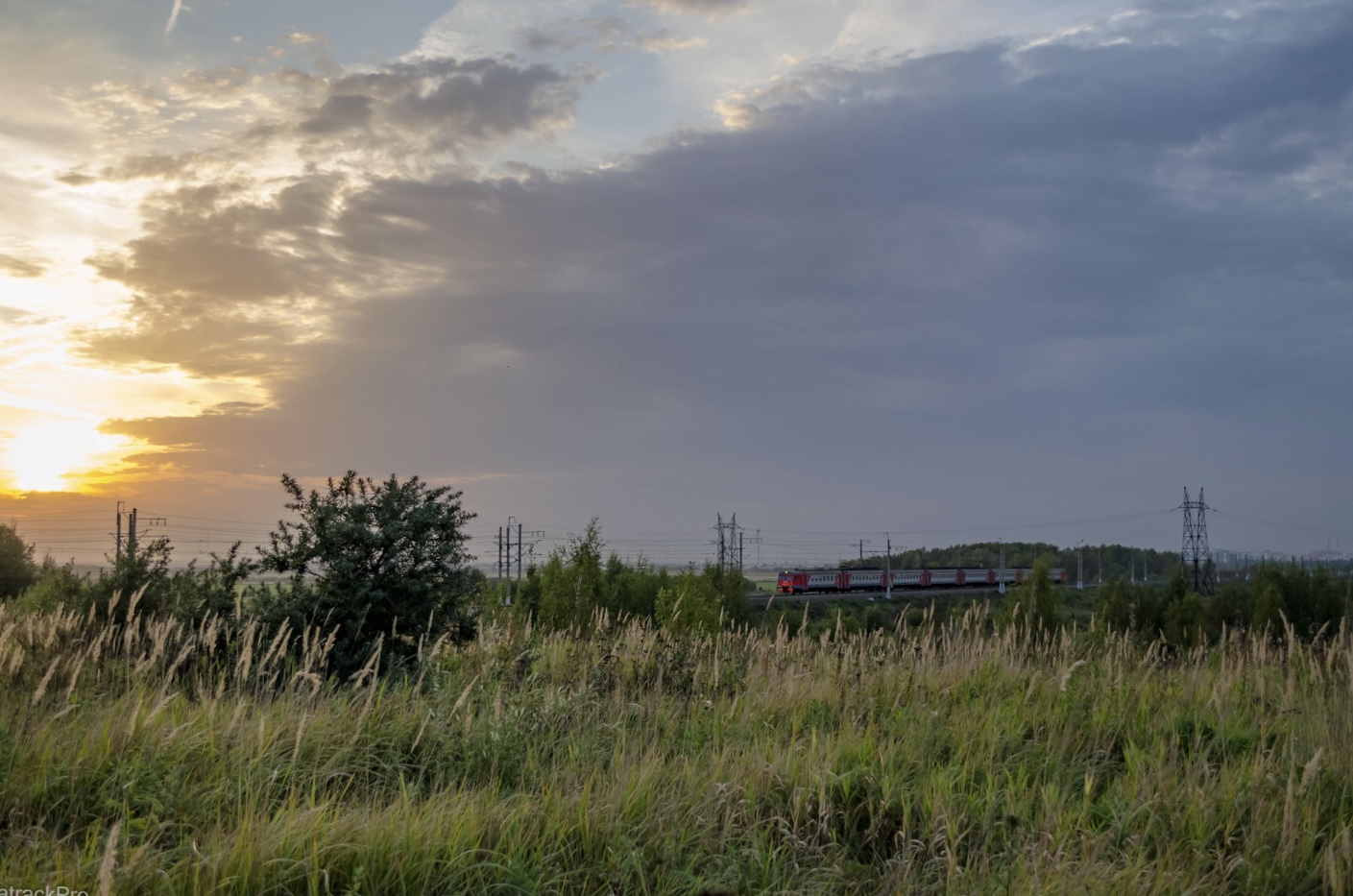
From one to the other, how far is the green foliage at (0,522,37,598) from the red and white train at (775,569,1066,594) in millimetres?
45391

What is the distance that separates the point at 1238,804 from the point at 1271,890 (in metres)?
0.87

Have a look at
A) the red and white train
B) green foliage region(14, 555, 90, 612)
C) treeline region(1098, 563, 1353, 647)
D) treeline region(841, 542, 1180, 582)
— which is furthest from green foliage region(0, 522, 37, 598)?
treeline region(841, 542, 1180, 582)

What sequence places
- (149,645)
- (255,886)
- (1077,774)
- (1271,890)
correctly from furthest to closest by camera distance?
(149,645) < (1077,774) < (1271,890) < (255,886)

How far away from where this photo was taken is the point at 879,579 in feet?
256

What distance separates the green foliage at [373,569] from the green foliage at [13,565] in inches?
1468

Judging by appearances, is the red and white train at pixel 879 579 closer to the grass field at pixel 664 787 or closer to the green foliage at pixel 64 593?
the green foliage at pixel 64 593

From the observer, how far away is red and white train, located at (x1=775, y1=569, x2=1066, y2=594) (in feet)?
235

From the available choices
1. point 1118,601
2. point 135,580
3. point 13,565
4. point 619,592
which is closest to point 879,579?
point 1118,601

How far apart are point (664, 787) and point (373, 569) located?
20.9 feet

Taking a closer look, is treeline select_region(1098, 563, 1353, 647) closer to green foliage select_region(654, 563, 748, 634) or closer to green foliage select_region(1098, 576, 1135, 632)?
green foliage select_region(1098, 576, 1135, 632)

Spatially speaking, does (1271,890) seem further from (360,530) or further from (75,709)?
(360,530)

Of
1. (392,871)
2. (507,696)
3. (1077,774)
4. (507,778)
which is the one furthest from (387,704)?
(1077,774)

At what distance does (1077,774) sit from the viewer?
5.98 meters

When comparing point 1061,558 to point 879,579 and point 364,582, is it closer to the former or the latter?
point 879,579
